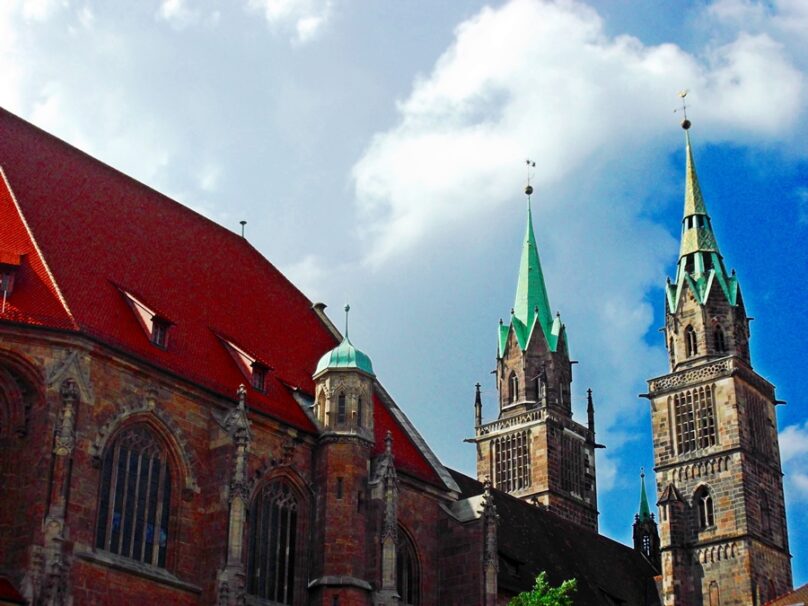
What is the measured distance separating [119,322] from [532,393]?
37258 mm

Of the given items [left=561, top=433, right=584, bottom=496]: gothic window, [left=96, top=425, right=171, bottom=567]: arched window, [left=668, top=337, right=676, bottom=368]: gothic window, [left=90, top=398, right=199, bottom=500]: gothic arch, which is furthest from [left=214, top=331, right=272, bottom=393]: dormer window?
[left=561, top=433, right=584, bottom=496]: gothic window

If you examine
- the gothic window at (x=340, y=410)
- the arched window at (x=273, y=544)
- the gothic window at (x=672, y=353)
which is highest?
the gothic window at (x=672, y=353)

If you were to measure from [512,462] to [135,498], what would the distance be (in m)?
37.1

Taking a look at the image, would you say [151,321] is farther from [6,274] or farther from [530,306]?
[530,306]

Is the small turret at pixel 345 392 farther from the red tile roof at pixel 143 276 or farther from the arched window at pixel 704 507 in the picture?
the arched window at pixel 704 507

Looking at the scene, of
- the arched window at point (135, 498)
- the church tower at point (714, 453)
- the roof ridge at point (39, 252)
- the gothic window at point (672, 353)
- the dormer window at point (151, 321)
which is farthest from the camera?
the gothic window at point (672, 353)

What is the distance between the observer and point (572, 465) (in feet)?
209

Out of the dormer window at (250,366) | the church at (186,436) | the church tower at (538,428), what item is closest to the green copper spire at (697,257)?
the church tower at (538,428)

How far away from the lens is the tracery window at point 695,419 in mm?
55031

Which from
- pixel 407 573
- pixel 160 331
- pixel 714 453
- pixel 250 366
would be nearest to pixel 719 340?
pixel 714 453

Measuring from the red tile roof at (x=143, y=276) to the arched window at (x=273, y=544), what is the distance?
6.48 feet

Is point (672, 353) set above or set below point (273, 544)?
above

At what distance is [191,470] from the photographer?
29.0 meters

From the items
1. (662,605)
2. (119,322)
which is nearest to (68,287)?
(119,322)
